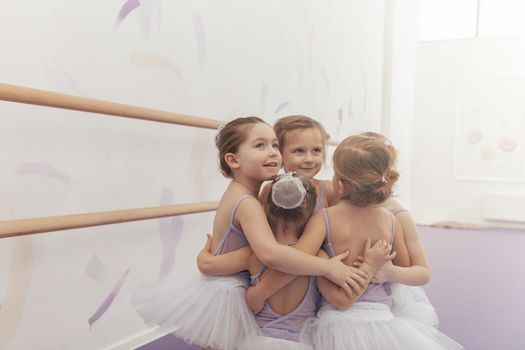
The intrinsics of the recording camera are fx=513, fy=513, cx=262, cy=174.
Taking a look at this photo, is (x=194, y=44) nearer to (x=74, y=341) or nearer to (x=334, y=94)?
(x=74, y=341)

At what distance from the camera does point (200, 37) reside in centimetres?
197

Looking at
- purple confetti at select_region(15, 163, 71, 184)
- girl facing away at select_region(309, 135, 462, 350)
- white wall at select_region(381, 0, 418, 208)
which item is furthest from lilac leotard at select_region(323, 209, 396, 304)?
white wall at select_region(381, 0, 418, 208)

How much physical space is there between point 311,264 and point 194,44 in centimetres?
116

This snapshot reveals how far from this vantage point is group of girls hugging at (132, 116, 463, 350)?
42.9 inches

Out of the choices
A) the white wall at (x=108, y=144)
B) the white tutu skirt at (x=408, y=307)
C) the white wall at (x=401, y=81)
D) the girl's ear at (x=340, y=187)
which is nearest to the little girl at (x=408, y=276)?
the white tutu skirt at (x=408, y=307)

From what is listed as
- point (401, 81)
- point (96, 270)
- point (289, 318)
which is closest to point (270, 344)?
point (289, 318)

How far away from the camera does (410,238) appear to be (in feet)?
4.09

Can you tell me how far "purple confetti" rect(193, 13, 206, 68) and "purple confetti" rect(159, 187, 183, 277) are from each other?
1.75ft

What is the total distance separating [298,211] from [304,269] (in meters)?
0.15

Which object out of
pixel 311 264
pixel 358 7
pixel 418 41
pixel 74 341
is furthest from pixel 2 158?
pixel 418 41

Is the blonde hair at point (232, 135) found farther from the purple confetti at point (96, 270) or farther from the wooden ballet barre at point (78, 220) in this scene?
the purple confetti at point (96, 270)

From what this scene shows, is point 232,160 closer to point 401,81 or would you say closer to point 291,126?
point 291,126

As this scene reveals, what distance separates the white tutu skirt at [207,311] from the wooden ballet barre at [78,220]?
28 cm

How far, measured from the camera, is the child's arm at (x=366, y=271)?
110 cm
